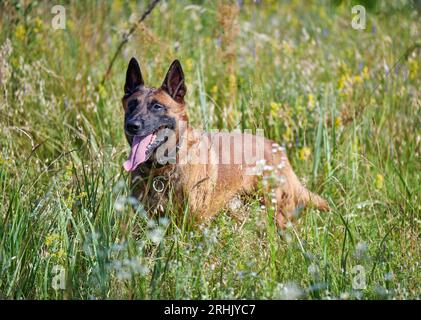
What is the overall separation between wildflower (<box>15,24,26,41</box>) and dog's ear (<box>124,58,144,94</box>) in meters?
1.47

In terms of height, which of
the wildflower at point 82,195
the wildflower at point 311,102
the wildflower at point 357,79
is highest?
the wildflower at point 357,79

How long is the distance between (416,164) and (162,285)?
2.62 m

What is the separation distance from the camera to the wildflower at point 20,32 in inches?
252

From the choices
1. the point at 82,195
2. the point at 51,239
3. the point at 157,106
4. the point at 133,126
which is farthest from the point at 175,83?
the point at 51,239

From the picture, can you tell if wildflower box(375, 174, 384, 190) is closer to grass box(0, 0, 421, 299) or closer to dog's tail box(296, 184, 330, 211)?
grass box(0, 0, 421, 299)

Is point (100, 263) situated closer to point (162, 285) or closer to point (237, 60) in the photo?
point (162, 285)

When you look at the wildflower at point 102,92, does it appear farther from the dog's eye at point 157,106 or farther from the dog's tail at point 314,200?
the dog's tail at point 314,200

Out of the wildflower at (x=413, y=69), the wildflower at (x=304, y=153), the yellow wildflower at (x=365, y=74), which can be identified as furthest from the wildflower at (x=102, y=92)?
the wildflower at (x=413, y=69)

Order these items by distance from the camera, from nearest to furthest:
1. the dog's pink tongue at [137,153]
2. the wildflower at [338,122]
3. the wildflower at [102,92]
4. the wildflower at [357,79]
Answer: the dog's pink tongue at [137,153]
the wildflower at [338,122]
the wildflower at [102,92]
the wildflower at [357,79]

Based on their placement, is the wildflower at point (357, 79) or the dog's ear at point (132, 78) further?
the wildflower at point (357, 79)

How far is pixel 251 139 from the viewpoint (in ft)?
18.9

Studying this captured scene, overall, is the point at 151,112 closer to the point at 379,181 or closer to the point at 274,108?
the point at 274,108

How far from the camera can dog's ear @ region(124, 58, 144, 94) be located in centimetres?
538

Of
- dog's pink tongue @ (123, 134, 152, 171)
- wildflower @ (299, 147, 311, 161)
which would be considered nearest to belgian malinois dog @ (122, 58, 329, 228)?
dog's pink tongue @ (123, 134, 152, 171)
